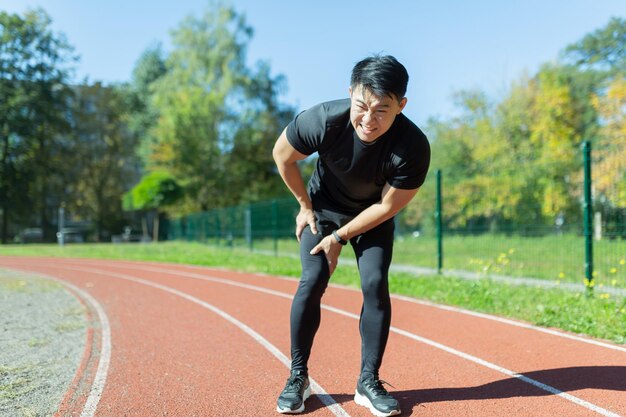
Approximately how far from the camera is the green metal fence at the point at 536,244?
7578 mm

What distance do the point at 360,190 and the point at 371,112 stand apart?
1.80 feet

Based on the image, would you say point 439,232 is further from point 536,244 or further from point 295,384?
point 295,384

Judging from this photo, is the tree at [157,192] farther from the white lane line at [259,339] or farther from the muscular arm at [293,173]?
the muscular arm at [293,173]

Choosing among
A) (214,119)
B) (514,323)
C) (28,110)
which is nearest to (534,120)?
(214,119)

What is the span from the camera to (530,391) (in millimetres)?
3574

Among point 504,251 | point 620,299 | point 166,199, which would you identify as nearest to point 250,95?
point 166,199

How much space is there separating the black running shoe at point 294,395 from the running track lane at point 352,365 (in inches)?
4.1

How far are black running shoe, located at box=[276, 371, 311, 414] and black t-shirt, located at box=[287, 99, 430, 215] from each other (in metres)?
1.12

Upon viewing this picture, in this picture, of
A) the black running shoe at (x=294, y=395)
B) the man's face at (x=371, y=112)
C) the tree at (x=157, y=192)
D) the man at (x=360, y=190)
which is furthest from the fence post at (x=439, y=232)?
the tree at (x=157, y=192)

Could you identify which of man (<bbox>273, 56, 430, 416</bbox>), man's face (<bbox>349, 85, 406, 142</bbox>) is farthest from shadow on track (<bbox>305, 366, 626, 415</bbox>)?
man's face (<bbox>349, 85, 406, 142</bbox>)

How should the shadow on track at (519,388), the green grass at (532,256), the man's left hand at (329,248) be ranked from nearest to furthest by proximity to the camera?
the man's left hand at (329,248) < the shadow on track at (519,388) < the green grass at (532,256)

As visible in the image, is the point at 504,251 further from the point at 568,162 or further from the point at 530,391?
the point at 530,391

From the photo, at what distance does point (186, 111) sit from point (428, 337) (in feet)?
107

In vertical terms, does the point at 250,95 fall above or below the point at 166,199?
above
